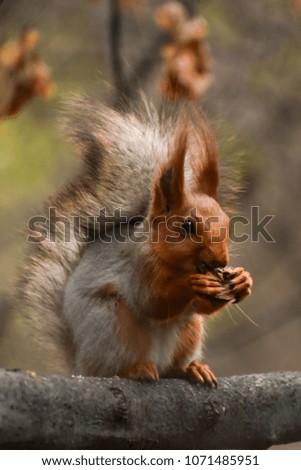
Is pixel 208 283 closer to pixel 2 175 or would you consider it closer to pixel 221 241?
pixel 221 241

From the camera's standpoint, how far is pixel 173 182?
2980mm

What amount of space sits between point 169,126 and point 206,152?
17.9 inches

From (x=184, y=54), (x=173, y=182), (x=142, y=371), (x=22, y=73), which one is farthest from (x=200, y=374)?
(x=184, y=54)

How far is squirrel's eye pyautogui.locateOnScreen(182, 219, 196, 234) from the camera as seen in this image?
2891mm

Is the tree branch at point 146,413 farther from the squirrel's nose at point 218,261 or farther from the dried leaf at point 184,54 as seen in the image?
the dried leaf at point 184,54

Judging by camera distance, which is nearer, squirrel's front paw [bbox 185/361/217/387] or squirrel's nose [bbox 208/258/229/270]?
squirrel's nose [bbox 208/258/229/270]

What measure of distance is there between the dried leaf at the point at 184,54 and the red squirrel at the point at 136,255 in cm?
87

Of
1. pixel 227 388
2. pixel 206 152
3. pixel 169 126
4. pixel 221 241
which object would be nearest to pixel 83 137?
pixel 169 126

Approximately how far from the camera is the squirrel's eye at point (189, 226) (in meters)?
2.89

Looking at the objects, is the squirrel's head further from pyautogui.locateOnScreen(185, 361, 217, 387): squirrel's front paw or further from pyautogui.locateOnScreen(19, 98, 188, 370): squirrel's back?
pyautogui.locateOnScreen(185, 361, 217, 387): squirrel's front paw

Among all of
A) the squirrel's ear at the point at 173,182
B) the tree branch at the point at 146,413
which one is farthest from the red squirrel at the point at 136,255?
the tree branch at the point at 146,413

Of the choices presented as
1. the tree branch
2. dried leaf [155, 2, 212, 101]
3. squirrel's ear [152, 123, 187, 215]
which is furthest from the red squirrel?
dried leaf [155, 2, 212, 101]

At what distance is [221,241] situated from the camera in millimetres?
2826

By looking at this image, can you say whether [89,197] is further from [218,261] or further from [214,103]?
[214,103]
